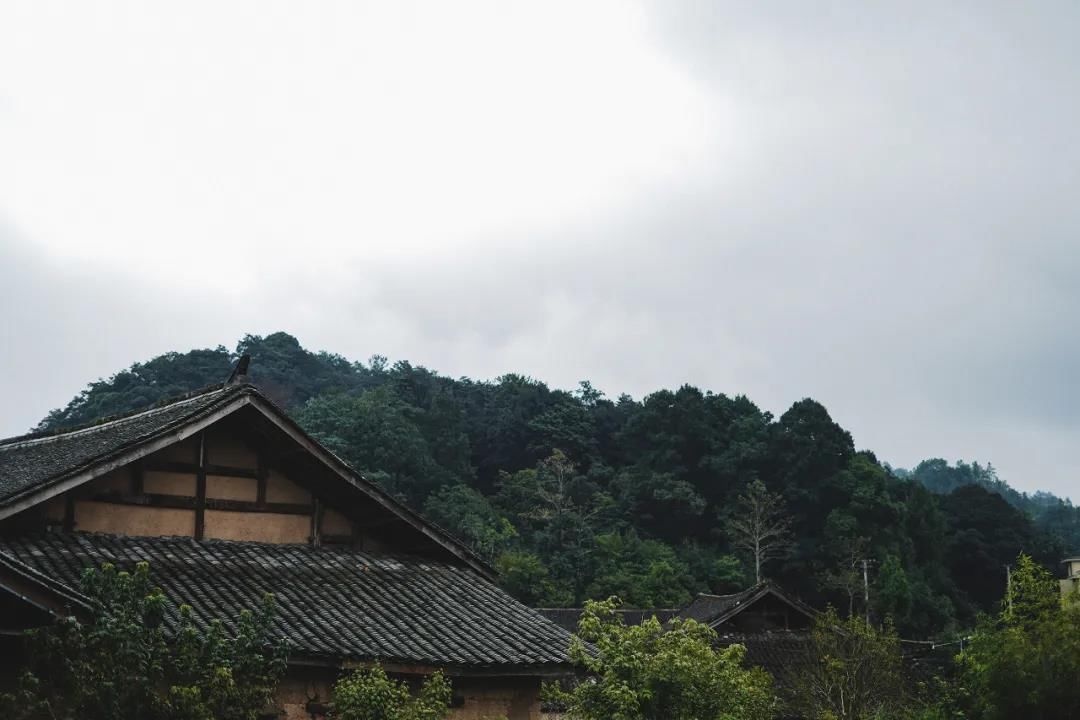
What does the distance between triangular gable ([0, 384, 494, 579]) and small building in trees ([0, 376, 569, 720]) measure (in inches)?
1.2

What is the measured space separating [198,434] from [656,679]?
327 inches

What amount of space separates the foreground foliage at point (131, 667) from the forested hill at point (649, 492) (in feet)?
195

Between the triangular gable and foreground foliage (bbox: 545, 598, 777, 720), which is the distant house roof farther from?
foreground foliage (bbox: 545, 598, 777, 720)

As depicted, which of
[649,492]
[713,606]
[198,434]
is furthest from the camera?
[649,492]

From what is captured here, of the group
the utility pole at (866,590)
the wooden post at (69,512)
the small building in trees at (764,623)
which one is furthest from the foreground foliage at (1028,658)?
the utility pole at (866,590)

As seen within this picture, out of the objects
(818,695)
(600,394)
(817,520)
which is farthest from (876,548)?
(818,695)

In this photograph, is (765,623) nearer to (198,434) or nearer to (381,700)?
(198,434)

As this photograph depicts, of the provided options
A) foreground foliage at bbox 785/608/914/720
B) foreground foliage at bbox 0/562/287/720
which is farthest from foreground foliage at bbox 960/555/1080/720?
foreground foliage at bbox 0/562/287/720

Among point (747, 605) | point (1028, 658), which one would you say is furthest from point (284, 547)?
point (747, 605)

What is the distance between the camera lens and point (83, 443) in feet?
73.9

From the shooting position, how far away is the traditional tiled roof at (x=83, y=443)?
18.4 metres

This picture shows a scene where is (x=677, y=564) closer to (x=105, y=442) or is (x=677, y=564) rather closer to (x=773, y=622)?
(x=773, y=622)

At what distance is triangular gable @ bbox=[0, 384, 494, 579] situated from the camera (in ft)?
59.5

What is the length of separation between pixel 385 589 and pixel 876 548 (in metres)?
68.7
